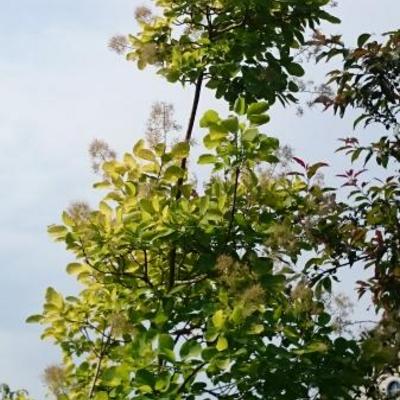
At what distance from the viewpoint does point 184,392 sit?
3.71m

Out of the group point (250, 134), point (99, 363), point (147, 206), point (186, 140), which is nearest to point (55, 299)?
point (99, 363)

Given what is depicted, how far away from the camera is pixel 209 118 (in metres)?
3.78

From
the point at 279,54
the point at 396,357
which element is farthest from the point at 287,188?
the point at 396,357

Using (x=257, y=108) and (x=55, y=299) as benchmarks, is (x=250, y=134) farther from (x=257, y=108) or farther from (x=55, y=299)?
(x=55, y=299)

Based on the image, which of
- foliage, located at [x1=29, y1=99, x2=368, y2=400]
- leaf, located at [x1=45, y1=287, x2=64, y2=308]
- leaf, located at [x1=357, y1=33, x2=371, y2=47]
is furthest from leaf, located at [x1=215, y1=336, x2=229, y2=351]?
leaf, located at [x1=357, y1=33, x2=371, y2=47]

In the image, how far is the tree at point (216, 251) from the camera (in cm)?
370

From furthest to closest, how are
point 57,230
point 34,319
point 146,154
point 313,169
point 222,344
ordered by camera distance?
point 313,169, point 34,319, point 146,154, point 57,230, point 222,344

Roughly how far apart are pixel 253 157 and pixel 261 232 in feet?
1.66

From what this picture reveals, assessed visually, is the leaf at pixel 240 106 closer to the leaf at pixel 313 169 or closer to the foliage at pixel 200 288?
the foliage at pixel 200 288

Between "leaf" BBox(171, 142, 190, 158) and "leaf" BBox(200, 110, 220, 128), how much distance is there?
0.46 metres

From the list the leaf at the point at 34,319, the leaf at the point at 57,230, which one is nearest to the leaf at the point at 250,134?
the leaf at the point at 57,230

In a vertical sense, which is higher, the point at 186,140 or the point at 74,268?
the point at 186,140

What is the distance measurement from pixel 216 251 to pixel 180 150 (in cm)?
63

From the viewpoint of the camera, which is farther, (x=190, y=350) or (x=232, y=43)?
(x=232, y=43)
